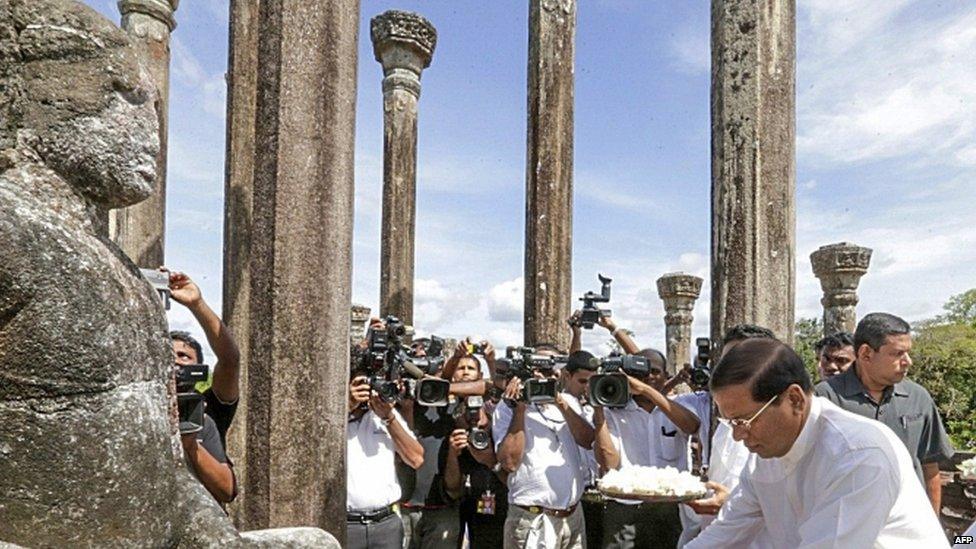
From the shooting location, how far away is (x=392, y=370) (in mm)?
5520

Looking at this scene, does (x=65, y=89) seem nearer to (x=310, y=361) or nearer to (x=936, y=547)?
A: (x=310, y=361)

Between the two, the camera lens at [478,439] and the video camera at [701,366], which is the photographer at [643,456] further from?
the camera lens at [478,439]


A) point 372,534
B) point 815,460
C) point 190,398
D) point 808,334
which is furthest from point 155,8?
point 808,334

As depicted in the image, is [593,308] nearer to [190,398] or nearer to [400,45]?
[190,398]

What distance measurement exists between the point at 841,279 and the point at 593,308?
8.54m

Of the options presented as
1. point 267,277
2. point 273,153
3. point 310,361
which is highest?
point 273,153

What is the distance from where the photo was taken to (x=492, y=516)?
676 cm

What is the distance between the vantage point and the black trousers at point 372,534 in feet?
17.3

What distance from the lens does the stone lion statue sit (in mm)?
1707

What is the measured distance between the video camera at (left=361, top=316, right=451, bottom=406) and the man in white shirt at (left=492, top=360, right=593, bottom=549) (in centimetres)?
70

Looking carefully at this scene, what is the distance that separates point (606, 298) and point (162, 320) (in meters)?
5.01

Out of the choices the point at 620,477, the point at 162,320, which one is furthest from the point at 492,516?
the point at 162,320

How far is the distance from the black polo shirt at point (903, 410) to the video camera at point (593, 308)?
76.7 inches

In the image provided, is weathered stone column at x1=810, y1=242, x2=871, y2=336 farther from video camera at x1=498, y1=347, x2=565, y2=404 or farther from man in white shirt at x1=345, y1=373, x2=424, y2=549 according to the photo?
man in white shirt at x1=345, y1=373, x2=424, y2=549
